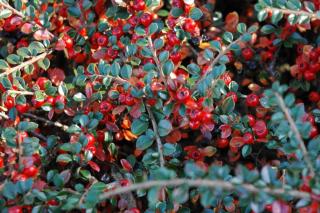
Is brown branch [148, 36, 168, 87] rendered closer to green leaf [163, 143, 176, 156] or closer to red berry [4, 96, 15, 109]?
green leaf [163, 143, 176, 156]

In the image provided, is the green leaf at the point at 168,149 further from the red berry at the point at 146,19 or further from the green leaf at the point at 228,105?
the red berry at the point at 146,19

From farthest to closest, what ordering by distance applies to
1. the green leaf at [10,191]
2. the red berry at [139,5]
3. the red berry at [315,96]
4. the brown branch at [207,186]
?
the red berry at [315,96] → the red berry at [139,5] → the green leaf at [10,191] → the brown branch at [207,186]

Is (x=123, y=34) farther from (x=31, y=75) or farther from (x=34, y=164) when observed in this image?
(x=34, y=164)

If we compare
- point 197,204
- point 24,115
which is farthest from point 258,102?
point 24,115

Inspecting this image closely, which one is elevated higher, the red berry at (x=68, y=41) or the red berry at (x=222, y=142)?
the red berry at (x=68, y=41)

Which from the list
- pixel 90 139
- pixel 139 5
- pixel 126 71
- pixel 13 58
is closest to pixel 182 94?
pixel 126 71

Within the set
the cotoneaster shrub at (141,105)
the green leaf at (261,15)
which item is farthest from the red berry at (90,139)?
the green leaf at (261,15)

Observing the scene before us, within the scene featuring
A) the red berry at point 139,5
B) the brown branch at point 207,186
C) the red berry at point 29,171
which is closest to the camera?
the brown branch at point 207,186
